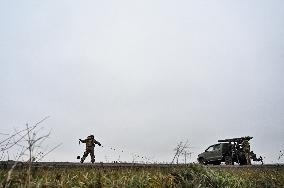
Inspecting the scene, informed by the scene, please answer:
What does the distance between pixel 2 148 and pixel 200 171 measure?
4952 mm

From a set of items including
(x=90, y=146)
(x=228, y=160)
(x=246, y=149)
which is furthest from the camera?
(x=228, y=160)

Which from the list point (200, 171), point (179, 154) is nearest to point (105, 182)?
point (179, 154)

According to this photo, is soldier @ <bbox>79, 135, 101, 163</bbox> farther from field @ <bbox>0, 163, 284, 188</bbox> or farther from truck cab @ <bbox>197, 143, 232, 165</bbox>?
field @ <bbox>0, 163, 284, 188</bbox>

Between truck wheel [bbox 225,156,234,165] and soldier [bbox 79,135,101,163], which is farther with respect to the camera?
truck wheel [bbox 225,156,234,165]

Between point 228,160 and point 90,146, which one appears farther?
point 228,160

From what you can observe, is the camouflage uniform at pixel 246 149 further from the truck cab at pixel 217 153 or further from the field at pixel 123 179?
the field at pixel 123 179

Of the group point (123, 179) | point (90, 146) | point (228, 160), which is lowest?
point (123, 179)

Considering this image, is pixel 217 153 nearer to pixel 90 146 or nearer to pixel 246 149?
pixel 246 149

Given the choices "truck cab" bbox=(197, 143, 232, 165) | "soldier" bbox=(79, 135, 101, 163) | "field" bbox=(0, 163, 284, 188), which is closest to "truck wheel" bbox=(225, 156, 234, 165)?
"truck cab" bbox=(197, 143, 232, 165)

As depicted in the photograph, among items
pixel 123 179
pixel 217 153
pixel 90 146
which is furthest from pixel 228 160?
pixel 123 179

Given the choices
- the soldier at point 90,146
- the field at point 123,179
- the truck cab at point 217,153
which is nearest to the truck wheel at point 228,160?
the truck cab at point 217,153

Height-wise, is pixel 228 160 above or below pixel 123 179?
above

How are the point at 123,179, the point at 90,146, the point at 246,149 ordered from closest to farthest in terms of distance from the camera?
1. the point at 123,179
2. the point at 90,146
3. the point at 246,149

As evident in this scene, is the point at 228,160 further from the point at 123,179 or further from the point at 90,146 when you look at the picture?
the point at 123,179
